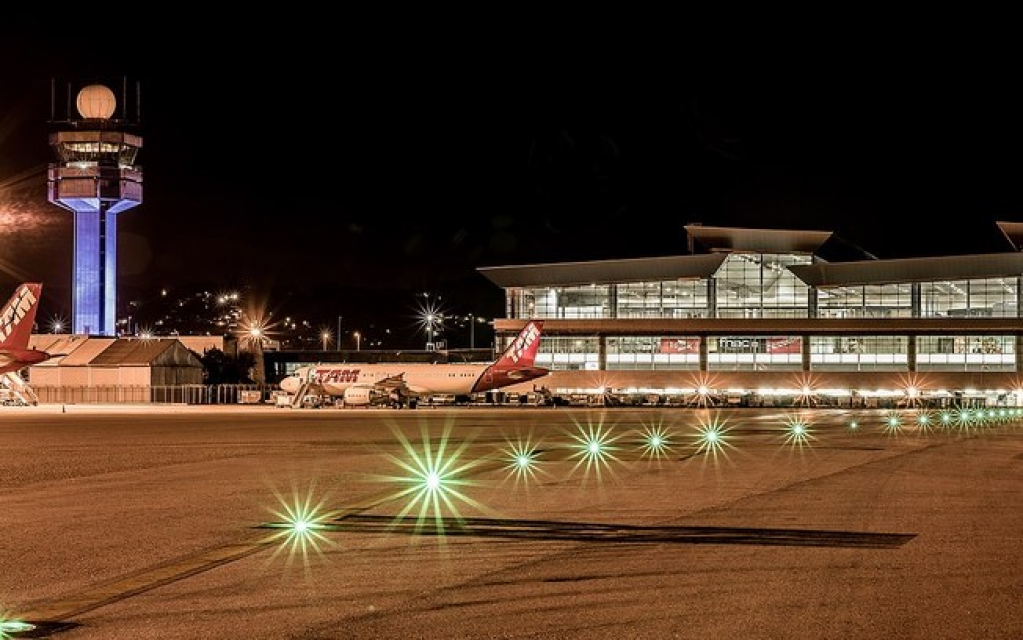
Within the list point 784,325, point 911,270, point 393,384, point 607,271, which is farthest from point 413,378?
point 911,270

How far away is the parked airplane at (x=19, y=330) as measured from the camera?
63.4 meters

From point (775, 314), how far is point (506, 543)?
3267 inches

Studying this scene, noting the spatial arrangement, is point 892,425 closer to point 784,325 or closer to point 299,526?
point 784,325

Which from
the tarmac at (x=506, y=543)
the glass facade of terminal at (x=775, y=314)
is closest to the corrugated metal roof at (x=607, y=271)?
the glass facade of terminal at (x=775, y=314)

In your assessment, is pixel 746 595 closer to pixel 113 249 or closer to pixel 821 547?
pixel 821 547

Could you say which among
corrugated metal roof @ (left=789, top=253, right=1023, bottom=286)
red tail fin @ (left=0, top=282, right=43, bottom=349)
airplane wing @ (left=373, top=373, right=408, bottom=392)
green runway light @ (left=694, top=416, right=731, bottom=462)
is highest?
corrugated metal roof @ (left=789, top=253, right=1023, bottom=286)

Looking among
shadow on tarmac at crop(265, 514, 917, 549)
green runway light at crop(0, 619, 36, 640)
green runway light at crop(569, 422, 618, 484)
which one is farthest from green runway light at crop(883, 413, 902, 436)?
A: green runway light at crop(0, 619, 36, 640)

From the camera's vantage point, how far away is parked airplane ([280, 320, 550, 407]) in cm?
7819

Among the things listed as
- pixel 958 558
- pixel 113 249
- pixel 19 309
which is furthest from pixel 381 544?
pixel 113 249

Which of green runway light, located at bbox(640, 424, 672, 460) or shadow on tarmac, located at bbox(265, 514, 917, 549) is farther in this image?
green runway light, located at bbox(640, 424, 672, 460)

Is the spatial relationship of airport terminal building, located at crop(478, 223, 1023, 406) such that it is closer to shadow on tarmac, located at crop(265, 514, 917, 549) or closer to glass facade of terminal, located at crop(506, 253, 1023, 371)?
glass facade of terminal, located at crop(506, 253, 1023, 371)

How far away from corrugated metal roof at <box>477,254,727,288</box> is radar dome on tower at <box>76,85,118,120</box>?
1428 inches

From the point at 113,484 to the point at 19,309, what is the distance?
46537mm

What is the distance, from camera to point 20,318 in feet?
217
